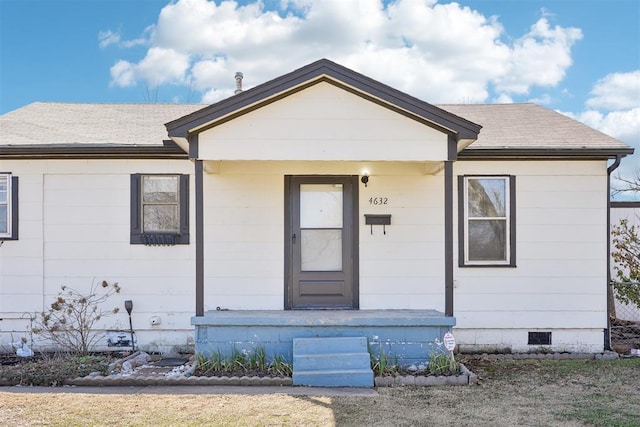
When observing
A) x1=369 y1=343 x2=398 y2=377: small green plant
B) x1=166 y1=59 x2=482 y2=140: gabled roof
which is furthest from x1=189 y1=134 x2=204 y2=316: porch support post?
x1=369 y1=343 x2=398 y2=377: small green plant

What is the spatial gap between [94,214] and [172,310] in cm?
185

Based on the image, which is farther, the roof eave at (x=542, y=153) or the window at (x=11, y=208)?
the window at (x=11, y=208)

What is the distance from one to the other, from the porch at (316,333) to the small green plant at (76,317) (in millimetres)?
1935

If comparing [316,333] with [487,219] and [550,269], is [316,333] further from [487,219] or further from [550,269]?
[550,269]

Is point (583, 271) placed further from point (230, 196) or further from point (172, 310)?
point (172, 310)

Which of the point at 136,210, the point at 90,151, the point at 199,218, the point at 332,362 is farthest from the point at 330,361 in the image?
the point at 90,151

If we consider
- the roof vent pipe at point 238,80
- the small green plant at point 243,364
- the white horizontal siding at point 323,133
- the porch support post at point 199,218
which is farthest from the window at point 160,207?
the roof vent pipe at point 238,80

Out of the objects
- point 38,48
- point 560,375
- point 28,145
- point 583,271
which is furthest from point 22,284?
point 38,48

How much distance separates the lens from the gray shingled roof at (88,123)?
7.71 metres

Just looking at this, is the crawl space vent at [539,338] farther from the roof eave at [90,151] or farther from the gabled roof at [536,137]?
Answer: the roof eave at [90,151]

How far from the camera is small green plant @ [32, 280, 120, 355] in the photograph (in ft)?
24.5

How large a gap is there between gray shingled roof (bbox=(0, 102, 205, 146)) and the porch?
298 cm

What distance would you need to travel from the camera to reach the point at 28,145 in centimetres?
741

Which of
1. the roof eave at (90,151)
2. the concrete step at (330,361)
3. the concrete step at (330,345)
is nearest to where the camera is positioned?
the concrete step at (330,361)
